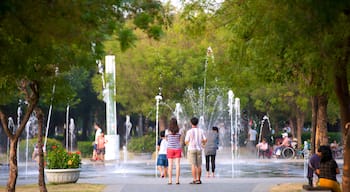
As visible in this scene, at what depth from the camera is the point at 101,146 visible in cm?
3484

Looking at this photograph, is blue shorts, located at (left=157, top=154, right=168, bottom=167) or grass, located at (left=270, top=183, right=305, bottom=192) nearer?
grass, located at (left=270, top=183, right=305, bottom=192)

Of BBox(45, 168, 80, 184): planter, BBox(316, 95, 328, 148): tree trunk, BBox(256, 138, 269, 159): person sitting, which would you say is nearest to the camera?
BBox(316, 95, 328, 148): tree trunk

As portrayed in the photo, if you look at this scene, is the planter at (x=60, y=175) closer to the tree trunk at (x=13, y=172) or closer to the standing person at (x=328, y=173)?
the tree trunk at (x=13, y=172)

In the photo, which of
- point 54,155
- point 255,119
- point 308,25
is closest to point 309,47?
point 308,25

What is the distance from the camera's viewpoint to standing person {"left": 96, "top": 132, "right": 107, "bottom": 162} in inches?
1347

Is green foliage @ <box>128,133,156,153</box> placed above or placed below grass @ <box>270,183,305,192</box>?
above

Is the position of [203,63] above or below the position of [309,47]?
above

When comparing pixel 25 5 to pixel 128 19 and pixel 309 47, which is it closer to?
pixel 128 19

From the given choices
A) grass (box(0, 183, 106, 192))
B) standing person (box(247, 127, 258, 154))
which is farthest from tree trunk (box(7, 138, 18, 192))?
standing person (box(247, 127, 258, 154))

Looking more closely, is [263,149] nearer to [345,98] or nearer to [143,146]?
[143,146]

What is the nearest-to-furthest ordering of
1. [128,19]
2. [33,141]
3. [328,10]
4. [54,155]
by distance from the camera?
[328,10] < [128,19] < [54,155] < [33,141]

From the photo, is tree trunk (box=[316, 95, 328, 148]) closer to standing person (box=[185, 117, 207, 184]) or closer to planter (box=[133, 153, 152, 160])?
standing person (box=[185, 117, 207, 184])

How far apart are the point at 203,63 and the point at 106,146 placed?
13.3 m

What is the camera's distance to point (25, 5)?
920 cm
